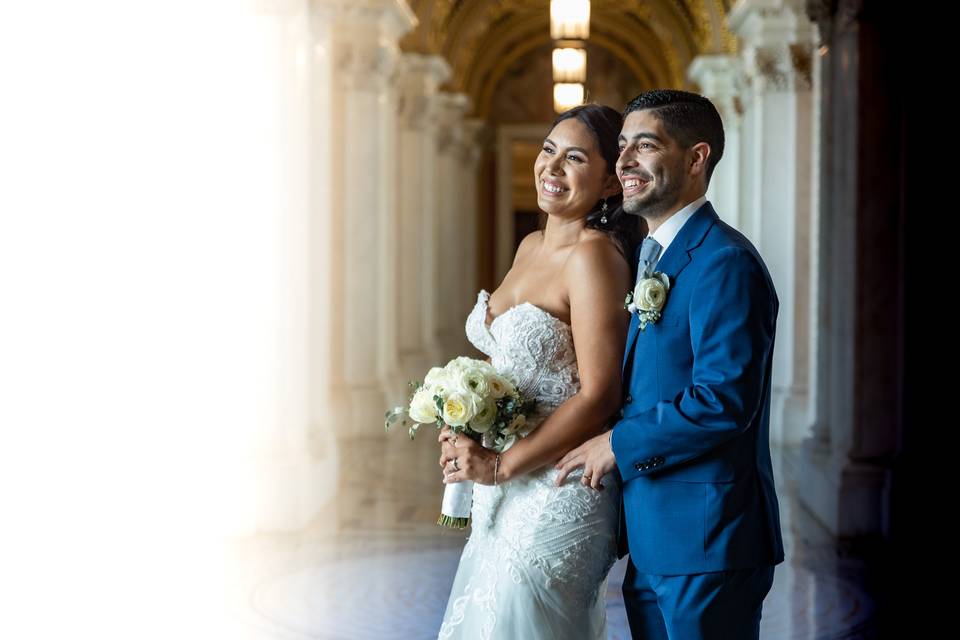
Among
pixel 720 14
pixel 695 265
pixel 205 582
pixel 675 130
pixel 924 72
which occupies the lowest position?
pixel 205 582

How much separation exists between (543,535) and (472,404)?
53cm

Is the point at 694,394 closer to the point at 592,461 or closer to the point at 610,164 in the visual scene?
the point at 592,461

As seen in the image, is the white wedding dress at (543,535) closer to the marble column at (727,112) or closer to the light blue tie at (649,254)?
the light blue tie at (649,254)

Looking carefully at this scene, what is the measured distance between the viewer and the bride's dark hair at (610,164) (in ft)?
11.8

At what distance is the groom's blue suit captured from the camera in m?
3.05

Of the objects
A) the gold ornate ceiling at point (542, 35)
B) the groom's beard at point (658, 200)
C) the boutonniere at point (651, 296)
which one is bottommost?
the boutonniere at point (651, 296)

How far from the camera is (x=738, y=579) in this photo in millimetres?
3174

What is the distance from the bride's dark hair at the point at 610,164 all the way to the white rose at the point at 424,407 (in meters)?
0.73

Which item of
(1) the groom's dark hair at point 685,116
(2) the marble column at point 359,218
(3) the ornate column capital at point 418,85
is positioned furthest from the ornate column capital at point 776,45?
(1) the groom's dark hair at point 685,116

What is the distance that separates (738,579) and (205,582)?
16.8 feet

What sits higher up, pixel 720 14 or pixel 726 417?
pixel 720 14

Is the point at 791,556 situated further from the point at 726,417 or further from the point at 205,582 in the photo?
the point at 726,417

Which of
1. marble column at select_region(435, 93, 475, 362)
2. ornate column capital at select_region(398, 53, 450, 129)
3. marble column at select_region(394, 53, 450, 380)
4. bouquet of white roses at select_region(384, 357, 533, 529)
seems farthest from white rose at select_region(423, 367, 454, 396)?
marble column at select_region(435, 93, 475, 362)

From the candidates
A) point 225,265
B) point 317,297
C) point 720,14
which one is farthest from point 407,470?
point 720,14
